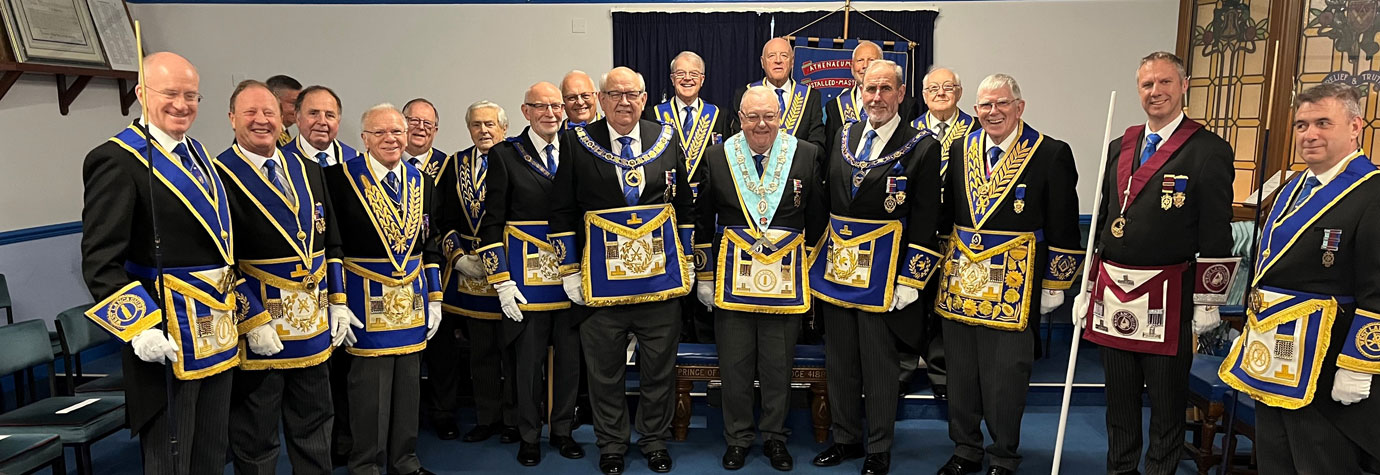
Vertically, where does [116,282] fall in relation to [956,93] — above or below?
below

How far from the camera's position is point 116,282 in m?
2.23

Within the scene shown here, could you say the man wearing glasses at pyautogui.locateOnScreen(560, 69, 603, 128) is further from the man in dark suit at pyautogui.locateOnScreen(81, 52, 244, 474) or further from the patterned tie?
the man in dark suit at pyautogui.locateOnScreen(81, 52, 244, 474)

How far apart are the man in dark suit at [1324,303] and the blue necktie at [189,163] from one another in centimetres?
300

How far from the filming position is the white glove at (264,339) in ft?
8.58

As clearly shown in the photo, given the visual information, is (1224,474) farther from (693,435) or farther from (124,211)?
(124,211)

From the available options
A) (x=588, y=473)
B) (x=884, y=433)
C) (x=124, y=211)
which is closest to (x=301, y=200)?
(x=124, y=211)

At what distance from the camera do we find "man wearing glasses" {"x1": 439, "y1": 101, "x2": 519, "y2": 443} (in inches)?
144

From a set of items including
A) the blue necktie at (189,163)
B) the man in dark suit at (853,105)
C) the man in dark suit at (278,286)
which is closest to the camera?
the blue necktie at (189,163)

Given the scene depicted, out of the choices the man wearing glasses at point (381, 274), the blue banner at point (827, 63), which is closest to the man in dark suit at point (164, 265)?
the man wearing glasses at point (381, 274)

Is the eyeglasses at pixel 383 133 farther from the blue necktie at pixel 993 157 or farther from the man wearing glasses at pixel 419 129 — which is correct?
the blue necktie at pixel 993 157

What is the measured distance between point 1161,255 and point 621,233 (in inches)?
72.3

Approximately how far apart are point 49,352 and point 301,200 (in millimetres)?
1700

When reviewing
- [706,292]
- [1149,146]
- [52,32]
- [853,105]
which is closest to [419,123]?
[706,292]

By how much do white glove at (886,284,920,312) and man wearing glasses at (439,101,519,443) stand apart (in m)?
1.59
